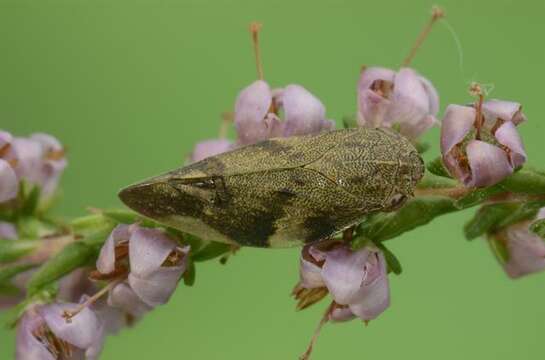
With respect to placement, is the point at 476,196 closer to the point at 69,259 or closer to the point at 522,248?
the point at 522,248

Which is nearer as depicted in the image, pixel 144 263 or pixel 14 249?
pixel 144 263

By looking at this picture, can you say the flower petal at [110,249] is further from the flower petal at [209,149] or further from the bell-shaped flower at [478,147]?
the bell-shaped flower at [478,147]

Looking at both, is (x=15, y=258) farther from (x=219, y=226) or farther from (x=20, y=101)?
(x=20, y=101)

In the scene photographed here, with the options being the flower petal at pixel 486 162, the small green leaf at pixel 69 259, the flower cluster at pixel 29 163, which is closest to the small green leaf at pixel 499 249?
A: the flower petal at pixel 486 162

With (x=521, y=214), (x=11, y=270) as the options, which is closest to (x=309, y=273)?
(x=521, y=214)

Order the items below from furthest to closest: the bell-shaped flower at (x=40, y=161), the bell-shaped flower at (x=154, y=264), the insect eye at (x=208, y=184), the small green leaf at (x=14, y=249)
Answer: the bell-shaped flower at (x=40, y=161)
the small green leaf at (x=14, y=249)
the bell-shaped flower at (x=154, y=264)
the insect eye at (x=208, y=184)

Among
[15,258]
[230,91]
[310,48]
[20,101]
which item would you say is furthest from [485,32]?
[15,258]
